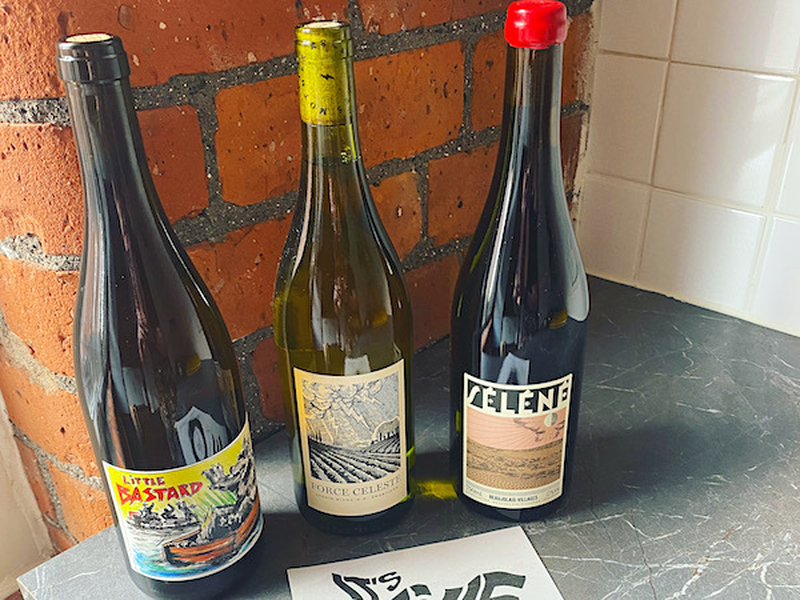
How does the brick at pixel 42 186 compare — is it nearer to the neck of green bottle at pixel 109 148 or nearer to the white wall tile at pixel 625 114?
the neck of green bottle at pixel 109 148

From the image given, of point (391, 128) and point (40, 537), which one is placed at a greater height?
point (391, 128)

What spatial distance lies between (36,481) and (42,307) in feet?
0.71

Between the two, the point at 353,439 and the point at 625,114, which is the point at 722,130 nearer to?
the point at 625,114

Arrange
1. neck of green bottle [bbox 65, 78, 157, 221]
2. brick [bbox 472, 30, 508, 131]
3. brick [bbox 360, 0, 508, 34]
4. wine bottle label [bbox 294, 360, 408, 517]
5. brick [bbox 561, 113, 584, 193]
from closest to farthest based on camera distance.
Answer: neck of green bottle [bbox 65, 78, 157, 221] → wine bottle label [bbox 294, 360, 408, 517] → brick [bbox 360, 0, 508, 34] → brick [bbox 472, 30, 508, 131] → brick [bbox 561, 113, 584, 193]

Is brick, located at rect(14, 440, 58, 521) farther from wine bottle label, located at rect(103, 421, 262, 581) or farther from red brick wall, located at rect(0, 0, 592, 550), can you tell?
wine bottle label, located at rect(103, 421, 262, 581)

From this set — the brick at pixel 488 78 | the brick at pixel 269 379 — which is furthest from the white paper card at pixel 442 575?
the brick at pixel 488 78

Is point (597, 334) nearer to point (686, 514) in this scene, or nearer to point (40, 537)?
point (686, 514)

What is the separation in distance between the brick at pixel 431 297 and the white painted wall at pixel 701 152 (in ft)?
0.70

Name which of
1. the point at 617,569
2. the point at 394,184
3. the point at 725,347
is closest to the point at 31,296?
the point at 394,184

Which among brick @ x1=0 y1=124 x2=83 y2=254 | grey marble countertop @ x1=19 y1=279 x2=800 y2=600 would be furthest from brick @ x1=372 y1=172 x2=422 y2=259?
brick @ x1=0 y1=124 x2=83 y2=254

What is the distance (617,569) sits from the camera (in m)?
0.48

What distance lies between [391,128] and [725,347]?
388 mm

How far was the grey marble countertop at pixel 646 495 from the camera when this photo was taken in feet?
1.57

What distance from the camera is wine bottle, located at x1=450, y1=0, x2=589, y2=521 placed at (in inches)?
18.5
